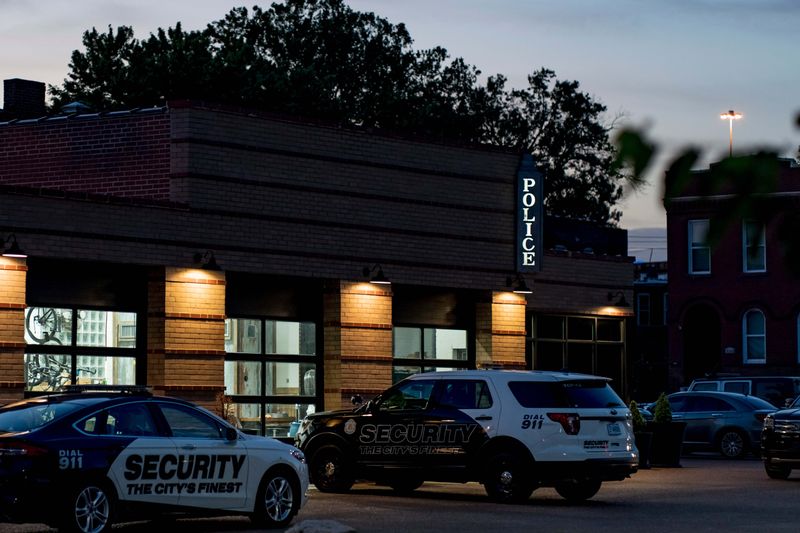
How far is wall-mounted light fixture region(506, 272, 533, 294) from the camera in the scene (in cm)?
3079

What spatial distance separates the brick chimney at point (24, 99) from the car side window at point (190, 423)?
21.4 m

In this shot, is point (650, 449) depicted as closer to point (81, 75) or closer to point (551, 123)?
point (81, 75)

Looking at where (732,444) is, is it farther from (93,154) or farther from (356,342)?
(93,154)

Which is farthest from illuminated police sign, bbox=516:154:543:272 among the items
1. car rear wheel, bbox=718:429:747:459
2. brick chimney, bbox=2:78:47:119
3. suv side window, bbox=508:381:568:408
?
brick chimney, bbox=2:78:47:119

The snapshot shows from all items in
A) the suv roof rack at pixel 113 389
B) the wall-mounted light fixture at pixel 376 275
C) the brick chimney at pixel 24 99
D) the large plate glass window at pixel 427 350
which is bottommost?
the suv roof rack at pixel 113 389

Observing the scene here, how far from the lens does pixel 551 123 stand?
72.9 meters

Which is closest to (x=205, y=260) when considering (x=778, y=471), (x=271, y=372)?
(x=271, y=372)

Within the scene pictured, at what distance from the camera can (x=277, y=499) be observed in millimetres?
16312

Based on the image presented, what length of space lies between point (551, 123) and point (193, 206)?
48.8 metres

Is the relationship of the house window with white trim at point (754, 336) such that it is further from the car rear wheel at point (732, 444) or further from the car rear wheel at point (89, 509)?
the car rear wheel at point (89, 509)

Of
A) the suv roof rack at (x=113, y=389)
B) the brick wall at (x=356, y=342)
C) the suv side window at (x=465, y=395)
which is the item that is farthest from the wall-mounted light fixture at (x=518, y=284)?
the suv roof rack at (x=113, y=389)

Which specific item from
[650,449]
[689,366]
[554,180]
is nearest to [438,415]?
[650,449]

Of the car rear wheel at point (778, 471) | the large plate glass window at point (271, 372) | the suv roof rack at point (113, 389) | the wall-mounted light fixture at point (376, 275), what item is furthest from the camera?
the wall-mounted light fixture at point (376, 275)

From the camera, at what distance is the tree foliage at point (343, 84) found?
51.1 meters
